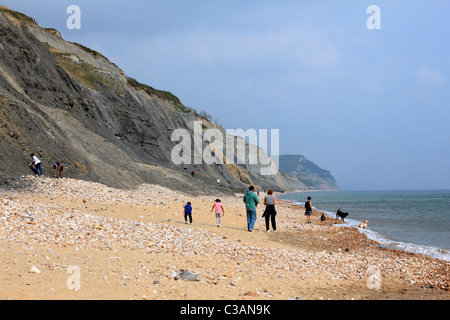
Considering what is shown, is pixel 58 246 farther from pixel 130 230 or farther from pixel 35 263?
pixel 130 230

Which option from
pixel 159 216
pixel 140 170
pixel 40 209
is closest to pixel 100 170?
pixel 140 170

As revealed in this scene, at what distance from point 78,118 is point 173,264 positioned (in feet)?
99.4

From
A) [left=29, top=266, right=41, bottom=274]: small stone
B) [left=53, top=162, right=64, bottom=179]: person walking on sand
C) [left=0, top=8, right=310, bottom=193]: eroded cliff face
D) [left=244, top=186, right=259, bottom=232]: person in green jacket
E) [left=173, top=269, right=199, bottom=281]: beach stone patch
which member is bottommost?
[left=173, top=269, right=199, bottom=281]: beach stone patch

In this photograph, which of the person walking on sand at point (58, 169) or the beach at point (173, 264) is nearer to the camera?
the beach at point (173, 264)

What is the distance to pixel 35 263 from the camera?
23.7 feet

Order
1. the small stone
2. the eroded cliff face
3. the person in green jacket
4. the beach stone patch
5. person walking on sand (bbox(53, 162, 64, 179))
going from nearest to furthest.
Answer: the small stone
the beach stone patch
the person in green jacket
person walking on sand (bbox(53, 162, 64, 179))
the eroded cliff face

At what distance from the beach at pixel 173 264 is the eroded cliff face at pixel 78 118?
21.8 feet

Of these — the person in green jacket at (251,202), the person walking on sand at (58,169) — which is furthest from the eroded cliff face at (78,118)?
the person in green jacket at (251,202)

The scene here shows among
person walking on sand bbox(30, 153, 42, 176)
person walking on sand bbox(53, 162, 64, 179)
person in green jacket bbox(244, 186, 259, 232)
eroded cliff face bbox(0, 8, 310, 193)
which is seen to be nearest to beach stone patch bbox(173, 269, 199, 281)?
person in green jacket bbox(244, 186, 259, 232)

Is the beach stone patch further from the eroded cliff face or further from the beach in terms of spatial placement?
the eroded cliff face

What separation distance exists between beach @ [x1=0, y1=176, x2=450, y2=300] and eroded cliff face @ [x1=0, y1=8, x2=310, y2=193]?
21.8 feet

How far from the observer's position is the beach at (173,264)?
6.62 metres

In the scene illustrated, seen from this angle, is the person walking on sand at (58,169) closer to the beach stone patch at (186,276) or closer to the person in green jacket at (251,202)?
the person in green jacket at (251,202)

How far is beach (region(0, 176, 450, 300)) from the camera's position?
6.62 metres
